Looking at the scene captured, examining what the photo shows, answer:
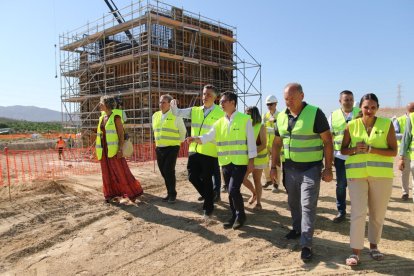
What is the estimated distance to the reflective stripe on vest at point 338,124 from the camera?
16.0ft

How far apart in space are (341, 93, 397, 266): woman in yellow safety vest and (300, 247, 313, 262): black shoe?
0.35 m

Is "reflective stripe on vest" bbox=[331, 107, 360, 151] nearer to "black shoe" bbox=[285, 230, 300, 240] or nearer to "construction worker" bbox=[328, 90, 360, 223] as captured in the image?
"construction worker" bbox=[328, 90, 360, 223]

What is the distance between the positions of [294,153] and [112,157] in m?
3.50

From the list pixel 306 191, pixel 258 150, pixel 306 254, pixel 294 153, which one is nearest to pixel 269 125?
pixel 258 150

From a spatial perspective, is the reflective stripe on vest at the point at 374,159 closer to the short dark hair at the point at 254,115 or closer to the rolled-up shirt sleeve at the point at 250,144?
the rolled-up shirt sleeve at the point at 250,144

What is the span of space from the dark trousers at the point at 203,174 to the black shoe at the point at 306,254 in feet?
6.09

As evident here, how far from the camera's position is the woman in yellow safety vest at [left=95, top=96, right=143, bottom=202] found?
5.98 m

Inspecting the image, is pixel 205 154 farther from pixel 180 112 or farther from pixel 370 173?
pixel 370 173

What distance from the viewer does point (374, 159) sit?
3.37m

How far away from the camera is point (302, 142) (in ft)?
12.1

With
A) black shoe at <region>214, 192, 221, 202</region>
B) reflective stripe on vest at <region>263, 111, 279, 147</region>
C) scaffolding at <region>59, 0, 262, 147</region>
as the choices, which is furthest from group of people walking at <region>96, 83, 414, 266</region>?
scaffolding at <region>59, 0, 262, 147</region>

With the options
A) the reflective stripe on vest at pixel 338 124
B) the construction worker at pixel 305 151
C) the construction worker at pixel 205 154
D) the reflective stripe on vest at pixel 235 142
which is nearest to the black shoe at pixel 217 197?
the construction worker at pixel 205 154

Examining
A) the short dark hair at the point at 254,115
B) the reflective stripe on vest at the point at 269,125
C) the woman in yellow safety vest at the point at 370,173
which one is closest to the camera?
the woman in yellow safety vest at the point at 370,173

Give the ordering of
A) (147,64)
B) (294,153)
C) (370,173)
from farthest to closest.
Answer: (147,64) < (294,153) < (370,173)
